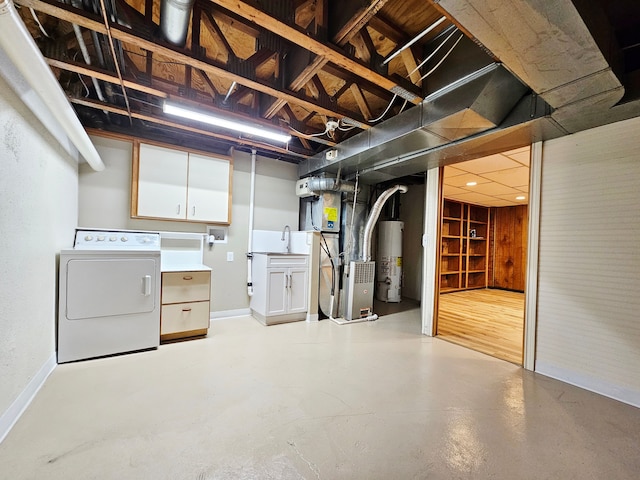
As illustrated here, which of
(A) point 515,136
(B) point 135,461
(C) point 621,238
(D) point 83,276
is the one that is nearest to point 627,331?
(C) point 621,238

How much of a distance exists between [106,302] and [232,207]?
1831 millimetres

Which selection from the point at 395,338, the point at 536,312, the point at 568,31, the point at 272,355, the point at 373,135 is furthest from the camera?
the point at 395,338

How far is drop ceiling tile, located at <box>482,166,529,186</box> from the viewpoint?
150 inches

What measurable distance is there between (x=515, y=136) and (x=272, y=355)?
9.59ft

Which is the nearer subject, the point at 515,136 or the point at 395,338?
the point at 515,136

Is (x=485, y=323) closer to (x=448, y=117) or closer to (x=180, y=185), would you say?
(x=448, y=117)

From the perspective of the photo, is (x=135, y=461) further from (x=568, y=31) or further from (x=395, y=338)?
(x=568, y=31)

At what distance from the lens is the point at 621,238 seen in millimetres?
2008

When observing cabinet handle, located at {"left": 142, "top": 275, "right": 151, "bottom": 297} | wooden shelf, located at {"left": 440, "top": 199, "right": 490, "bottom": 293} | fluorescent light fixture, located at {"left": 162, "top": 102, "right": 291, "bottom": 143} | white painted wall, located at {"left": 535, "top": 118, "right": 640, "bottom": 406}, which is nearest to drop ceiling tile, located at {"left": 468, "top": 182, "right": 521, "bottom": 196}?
wooden shelf, located at {"left": 440, "top": 199, "right": 490, "bottom": 293}

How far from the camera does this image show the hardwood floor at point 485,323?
298cm

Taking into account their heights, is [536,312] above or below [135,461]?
above

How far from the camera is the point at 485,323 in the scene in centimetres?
390

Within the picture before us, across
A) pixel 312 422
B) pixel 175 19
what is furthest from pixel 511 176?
pixel 175 19

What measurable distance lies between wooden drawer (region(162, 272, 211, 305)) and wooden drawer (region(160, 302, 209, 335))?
63mm
